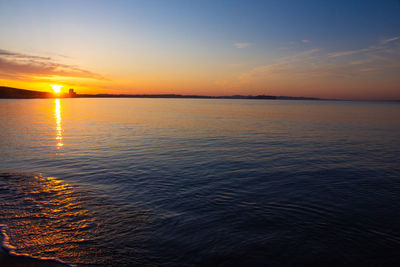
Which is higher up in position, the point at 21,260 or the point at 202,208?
the point at 21,260

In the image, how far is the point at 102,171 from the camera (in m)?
17.3

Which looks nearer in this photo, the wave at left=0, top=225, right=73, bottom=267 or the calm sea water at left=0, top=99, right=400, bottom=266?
the wave at left=0, top=225, right=73, bottom=267

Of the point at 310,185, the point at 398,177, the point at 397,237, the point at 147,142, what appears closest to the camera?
the point at 397,237

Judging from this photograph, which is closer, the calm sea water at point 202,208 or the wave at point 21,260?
the wave at point 21,260

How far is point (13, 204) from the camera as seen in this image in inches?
441

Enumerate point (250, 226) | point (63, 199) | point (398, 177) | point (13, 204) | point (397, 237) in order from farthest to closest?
point (398, 177) → point (63, 199) → point (13, 204) → point (250, 226) → point (397, 237)

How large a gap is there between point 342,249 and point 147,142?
2405 cm

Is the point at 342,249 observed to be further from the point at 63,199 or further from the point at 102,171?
the point at 102,171

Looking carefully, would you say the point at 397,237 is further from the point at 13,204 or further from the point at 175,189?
the point at 13,204

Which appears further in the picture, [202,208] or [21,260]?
[202,208]

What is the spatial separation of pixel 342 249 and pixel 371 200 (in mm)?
6149

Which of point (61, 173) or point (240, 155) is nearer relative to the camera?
point (61, 173)

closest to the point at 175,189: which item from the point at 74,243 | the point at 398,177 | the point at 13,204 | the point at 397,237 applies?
the point at 74,243

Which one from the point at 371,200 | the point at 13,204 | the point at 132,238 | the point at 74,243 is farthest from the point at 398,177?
the point at 13,204
